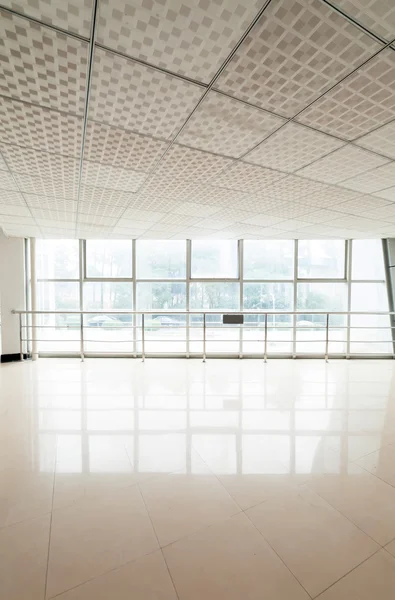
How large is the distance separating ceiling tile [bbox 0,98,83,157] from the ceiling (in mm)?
10

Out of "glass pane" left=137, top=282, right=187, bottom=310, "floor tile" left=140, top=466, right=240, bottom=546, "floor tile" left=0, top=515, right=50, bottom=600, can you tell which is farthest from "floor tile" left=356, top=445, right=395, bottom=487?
"glass pane" left=137, top=282, right=187, bottom=310

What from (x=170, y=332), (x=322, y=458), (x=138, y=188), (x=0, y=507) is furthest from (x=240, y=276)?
(x=0, y=507)

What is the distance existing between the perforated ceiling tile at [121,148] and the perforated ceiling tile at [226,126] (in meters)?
0.24

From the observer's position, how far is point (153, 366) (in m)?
5.15

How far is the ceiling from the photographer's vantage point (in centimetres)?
109

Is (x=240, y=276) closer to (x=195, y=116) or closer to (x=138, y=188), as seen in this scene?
(x=138, y=188)

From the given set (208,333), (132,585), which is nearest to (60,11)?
(132,585)

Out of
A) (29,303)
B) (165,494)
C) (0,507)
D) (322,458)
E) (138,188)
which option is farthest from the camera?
(29,303)

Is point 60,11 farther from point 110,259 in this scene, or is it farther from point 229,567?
point 110,259

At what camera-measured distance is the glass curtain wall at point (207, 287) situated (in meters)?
6.06

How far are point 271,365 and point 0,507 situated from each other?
4.45 m

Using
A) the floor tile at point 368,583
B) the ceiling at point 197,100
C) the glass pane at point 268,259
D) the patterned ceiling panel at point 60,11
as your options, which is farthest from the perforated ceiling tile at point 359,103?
the glass pane at point 268,259

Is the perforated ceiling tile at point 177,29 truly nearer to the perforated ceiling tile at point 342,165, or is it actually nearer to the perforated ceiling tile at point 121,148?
the perforated ceiling tile at point 121,148

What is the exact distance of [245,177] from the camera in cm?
252
